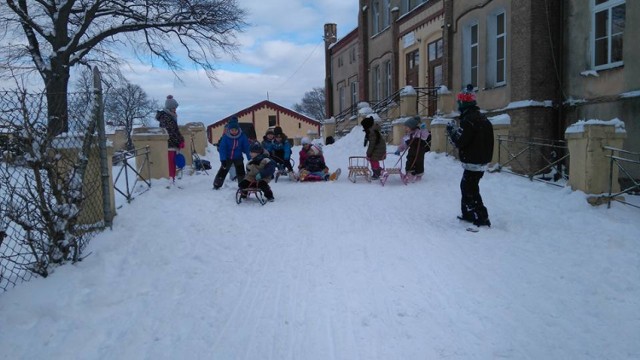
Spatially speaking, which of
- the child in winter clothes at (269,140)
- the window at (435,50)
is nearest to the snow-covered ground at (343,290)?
the child in winter clothes at (269,140)

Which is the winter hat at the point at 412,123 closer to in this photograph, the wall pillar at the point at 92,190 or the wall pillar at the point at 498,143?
the wall pillar at the point at 498,143

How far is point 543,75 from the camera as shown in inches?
500

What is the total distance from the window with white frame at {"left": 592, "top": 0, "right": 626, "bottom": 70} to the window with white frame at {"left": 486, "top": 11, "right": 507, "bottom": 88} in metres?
3.06

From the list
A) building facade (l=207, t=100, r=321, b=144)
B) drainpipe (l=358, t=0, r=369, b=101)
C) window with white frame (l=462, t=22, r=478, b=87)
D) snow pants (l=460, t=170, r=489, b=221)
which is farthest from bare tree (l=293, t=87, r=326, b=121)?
snow pants (l=460, t=170, r=489, b=221)

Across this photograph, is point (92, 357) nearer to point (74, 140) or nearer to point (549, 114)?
point (74, 140)

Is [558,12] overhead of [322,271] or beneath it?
overhead

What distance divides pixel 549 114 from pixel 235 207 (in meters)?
9.02

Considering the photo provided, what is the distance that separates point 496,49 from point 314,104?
7896 cm

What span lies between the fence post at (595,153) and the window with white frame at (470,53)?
32.0 ft

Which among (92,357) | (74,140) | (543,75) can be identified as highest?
(543,75)

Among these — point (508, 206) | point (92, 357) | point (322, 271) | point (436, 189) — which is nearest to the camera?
point (92, 357)

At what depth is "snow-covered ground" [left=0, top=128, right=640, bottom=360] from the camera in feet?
11.9

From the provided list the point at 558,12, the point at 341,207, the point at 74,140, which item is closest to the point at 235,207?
the point at 341,207

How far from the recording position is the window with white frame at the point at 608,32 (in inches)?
429
